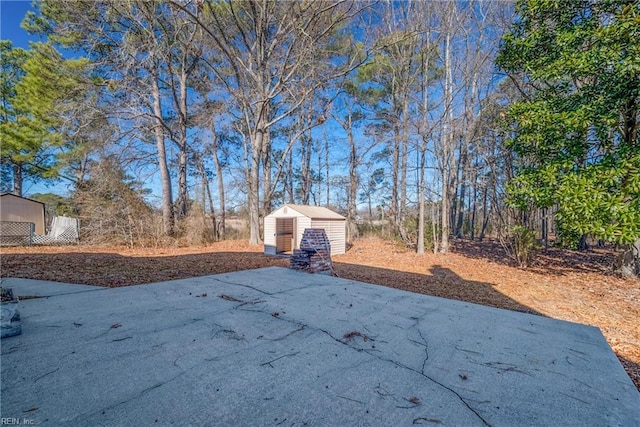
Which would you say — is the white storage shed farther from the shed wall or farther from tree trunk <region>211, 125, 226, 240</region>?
the shed wall

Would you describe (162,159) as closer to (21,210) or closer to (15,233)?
(15,233)

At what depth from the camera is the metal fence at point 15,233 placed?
32.4 ft

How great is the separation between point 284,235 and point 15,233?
9.97 metres

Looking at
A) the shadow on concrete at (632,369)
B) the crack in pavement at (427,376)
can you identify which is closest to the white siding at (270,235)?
the crack in pavement at (427,376)

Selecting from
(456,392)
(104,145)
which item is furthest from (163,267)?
(104,145)

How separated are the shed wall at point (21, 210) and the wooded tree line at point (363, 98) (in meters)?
1.62

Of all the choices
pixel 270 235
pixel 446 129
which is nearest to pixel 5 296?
pixel 270 235

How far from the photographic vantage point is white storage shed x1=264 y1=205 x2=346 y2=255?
32.7 feet

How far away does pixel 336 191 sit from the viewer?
20.5 metres

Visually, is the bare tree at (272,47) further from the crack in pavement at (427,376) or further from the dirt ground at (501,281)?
the crack in pavement at (427,376)

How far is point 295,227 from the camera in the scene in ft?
33.1

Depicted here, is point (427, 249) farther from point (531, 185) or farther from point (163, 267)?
point (163, 267)

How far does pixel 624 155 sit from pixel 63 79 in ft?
58.3

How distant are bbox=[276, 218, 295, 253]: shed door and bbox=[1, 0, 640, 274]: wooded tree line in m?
1.78
